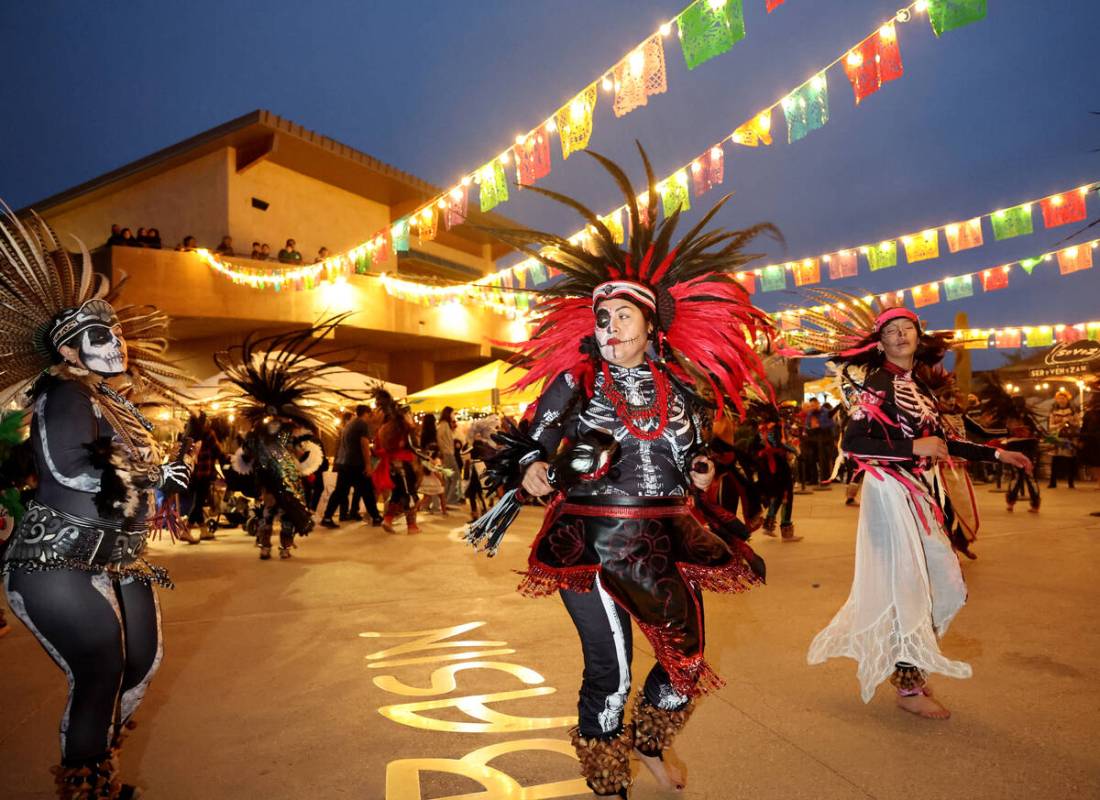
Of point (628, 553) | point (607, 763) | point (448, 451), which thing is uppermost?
point (448, 451)

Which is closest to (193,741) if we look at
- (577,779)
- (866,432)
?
(577,779)

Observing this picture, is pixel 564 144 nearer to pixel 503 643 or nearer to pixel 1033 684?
pixel 503 643

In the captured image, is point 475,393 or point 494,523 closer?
point 494,523

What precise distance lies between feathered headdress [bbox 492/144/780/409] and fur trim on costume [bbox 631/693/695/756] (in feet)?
3.85

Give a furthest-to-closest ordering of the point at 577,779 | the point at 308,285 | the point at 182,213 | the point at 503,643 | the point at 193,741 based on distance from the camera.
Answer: the point at 182,213 → the point at 308,285 → the point at 503,643 → the point at 193,741 → the point at 577,779

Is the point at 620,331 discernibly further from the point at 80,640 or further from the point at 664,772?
the point at 80,640

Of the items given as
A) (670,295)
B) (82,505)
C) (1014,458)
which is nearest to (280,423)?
(82,505)

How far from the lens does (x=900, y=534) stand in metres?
3.57

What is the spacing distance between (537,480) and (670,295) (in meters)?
1.07

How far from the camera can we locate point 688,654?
2.52 m

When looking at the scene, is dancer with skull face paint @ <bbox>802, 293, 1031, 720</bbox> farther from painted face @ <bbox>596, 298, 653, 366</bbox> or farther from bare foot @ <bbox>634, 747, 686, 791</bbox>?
painted face @ <bbox>596, 298, 653, 366</bbox>

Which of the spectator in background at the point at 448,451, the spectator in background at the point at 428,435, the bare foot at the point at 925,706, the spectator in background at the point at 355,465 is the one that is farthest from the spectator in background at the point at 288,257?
the bare foot at the point at 925,706

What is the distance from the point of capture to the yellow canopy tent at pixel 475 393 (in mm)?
14664

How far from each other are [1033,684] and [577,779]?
7.93 ft
